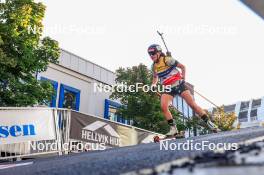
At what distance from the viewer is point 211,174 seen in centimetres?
137

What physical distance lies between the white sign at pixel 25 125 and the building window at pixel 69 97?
1799 cm

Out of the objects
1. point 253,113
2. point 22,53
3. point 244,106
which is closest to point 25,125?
point 22,53

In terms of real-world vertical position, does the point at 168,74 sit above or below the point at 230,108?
below

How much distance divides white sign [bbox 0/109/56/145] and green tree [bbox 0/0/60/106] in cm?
599

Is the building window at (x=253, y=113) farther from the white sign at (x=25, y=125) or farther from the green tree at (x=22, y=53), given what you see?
the white sign at (x=25, y=125)

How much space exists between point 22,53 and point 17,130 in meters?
6.89

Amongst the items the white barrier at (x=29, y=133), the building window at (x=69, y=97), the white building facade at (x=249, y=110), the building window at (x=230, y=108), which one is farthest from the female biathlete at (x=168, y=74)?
the building window at (x=230, y=108)

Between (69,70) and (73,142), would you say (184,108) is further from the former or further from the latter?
(73,142)

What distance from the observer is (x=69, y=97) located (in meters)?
28.4

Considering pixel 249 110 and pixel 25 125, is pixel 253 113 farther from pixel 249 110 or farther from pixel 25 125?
pixel 25 125

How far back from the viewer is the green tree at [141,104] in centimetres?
2469

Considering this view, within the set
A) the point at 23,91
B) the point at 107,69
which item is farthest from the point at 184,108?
the point at 23,91

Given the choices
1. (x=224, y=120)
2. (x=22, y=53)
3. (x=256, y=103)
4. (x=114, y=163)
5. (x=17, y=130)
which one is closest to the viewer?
(x=114, y=163)

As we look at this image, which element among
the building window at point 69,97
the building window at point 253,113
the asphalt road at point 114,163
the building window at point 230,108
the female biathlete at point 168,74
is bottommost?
the asphalt road at point 114,163
